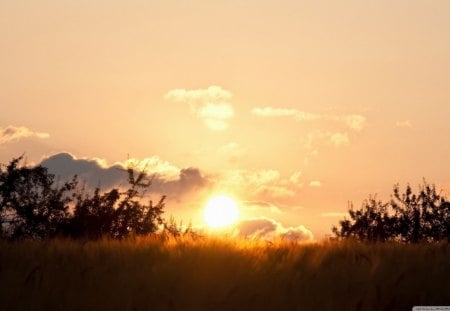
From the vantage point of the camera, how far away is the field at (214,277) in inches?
270

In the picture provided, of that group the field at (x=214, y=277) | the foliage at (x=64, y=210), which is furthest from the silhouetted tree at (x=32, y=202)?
the field at (x=214, y=277)

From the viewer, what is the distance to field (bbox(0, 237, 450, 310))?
22.5ft

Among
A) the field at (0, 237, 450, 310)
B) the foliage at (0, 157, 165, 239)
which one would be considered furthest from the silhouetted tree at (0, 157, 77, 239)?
the field at (0, 237, 450, 310)

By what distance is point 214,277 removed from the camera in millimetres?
7625

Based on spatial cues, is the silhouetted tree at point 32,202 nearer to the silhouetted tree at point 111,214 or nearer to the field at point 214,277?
the silhouetted tree at point 111,214

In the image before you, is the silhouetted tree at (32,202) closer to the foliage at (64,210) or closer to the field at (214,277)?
the foliage at (64,210)

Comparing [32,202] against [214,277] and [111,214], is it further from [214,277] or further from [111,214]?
[214,277]

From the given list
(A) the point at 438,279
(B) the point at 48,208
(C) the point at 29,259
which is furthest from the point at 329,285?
(B) the point at 48,208

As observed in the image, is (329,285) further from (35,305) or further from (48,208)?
(48,208)

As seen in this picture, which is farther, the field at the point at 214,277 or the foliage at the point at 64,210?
the foliage at the point at 64,210

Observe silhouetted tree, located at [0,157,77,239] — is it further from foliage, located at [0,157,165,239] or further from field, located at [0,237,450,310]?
field, located at [0,237,450,310]

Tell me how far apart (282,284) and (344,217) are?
86.7 ft

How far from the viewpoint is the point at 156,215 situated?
27.2 meters

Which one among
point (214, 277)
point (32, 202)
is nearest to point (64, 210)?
point (32, 202)
